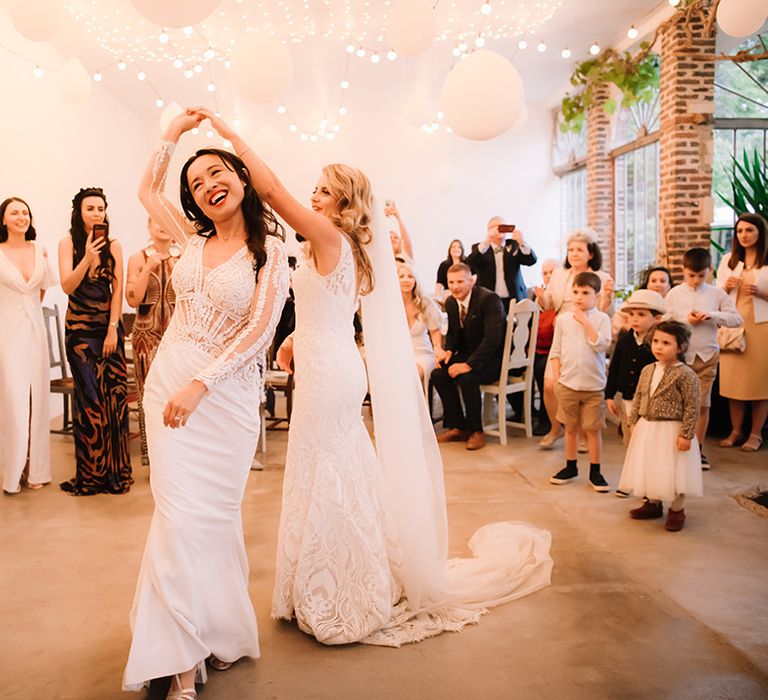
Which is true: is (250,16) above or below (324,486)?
above

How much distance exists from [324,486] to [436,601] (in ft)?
2.10

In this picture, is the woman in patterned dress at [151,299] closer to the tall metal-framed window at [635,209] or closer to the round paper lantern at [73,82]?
the round paper lantern at [73,82]

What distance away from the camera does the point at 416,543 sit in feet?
9.86

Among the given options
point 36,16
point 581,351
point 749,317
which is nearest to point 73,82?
point 36,16

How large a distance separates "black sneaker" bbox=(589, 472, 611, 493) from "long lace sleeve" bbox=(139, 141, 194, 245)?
2979 mm

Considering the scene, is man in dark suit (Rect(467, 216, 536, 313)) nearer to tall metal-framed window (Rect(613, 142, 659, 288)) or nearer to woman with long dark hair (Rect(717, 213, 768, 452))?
woman with long dark hair (Rect(717, 213, 768, 452))

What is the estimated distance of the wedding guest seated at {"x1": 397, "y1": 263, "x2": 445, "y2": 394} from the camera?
5969 millimetres

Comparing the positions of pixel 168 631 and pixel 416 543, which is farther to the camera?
pixel 416 543

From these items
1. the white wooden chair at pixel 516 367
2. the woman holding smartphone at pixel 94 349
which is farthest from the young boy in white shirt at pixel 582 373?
the woman holding smartphone at pixel 94 349

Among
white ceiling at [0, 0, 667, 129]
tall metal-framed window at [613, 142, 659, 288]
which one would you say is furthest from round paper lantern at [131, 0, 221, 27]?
tall metal-framed window at [613, 142, 659, 288]

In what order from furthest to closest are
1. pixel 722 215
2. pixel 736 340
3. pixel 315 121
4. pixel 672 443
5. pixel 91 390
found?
pixel 315 121 → pixel 722 215 → pixel 736 340 → pixel 91 390 → pixel 672 443

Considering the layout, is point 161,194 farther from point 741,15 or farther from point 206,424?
point 741,15

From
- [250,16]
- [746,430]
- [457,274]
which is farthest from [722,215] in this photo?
[250,16]

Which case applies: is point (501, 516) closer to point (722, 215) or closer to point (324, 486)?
point (324, 486)
